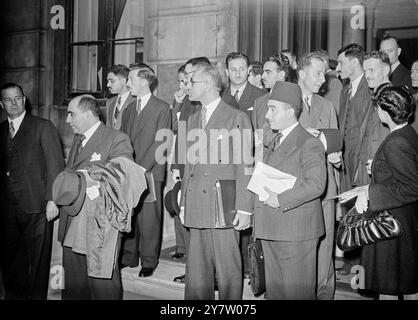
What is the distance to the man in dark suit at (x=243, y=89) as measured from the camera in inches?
203

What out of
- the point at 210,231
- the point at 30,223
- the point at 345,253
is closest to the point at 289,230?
the point at 210,231

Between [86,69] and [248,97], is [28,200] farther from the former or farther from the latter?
[86,69]

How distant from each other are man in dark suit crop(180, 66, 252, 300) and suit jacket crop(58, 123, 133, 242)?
0.59 meters

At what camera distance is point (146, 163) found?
5.33 m

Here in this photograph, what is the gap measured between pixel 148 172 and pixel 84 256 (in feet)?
4.52

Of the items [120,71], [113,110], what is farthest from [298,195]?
[120,71]

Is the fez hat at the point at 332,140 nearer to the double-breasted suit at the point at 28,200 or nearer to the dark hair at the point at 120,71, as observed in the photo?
the double-breasted suit at the point at 28,200

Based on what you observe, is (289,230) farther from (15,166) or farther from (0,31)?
(0,31)

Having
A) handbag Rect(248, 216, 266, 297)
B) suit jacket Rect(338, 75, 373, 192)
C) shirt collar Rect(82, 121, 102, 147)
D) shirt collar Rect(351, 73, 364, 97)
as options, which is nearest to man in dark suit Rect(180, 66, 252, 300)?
handbag Rect(248, 216, 266, 297)

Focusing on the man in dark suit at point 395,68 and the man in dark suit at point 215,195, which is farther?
the man in dark suit at point 395,68

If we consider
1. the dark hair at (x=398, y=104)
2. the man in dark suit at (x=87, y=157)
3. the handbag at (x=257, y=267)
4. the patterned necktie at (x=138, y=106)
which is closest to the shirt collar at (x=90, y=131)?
the man in dark suit at (x=87, y=157)

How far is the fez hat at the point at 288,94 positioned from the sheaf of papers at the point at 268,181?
52 centimetres

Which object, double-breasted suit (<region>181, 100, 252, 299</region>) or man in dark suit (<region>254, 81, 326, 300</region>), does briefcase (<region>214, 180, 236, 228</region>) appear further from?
man in dark suit (<region>254, 81, 326, 300</region>)

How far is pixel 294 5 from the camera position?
8.33 m
